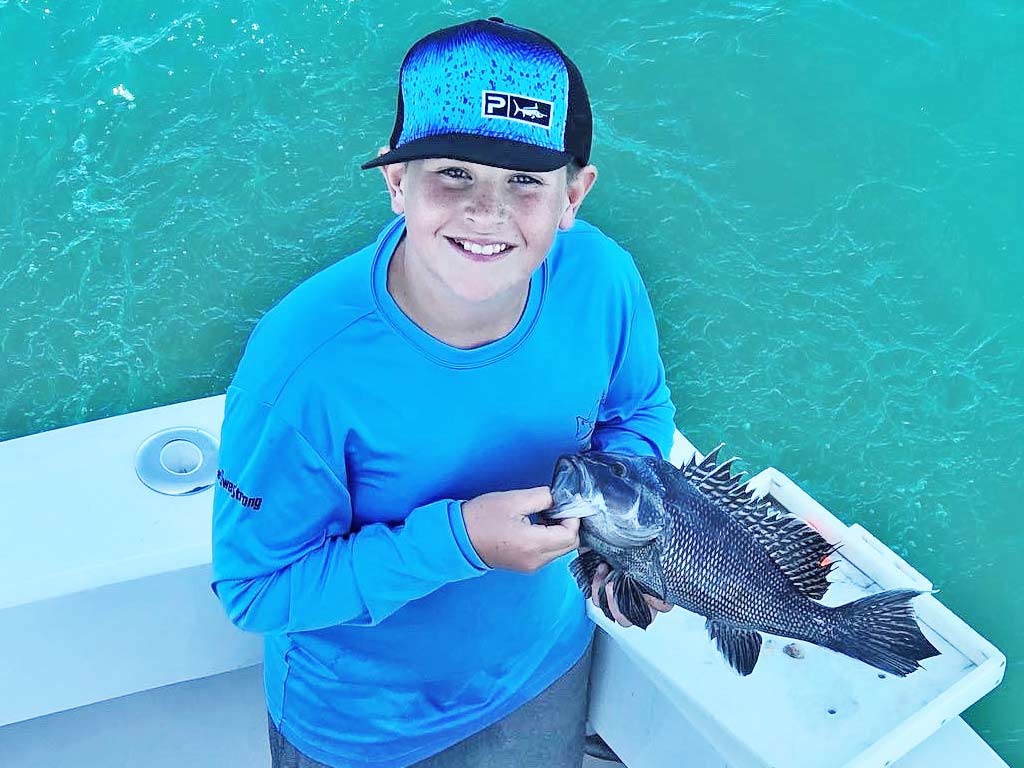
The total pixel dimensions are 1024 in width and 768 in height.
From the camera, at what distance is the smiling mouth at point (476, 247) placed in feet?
4.78

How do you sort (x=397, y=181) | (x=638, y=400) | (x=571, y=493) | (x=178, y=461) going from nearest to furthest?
(x=397, y=181) < (x=571, y=493) < (x=638, y=400) < (x=178, y=461)

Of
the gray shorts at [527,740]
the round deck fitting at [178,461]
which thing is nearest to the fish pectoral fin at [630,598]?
the gray shorts at [527,740]

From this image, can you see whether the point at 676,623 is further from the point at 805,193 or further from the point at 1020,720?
the point at 805,193

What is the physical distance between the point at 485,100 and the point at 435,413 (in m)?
0.50

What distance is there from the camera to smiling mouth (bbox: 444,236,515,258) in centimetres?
146

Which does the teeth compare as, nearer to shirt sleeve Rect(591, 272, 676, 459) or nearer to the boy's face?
the boy's face

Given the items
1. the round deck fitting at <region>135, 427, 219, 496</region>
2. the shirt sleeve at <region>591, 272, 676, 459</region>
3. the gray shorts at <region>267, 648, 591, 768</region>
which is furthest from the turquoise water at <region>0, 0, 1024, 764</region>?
the shirt sleeve at <region>591, 272, 676, 459</region>

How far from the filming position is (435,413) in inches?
64.0

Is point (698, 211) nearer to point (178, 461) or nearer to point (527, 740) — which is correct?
point (178, 461)

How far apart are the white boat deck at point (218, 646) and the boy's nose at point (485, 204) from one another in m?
1.15

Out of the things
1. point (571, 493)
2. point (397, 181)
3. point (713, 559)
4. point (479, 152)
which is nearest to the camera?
point (479, 152)

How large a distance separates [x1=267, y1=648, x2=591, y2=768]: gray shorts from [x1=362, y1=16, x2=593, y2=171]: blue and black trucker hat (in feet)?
3.99

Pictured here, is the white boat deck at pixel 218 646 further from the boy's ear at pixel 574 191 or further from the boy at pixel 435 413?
the boy's ear at pixel 574 191

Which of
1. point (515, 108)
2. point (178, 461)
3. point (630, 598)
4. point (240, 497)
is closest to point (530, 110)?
point (515, 108)
